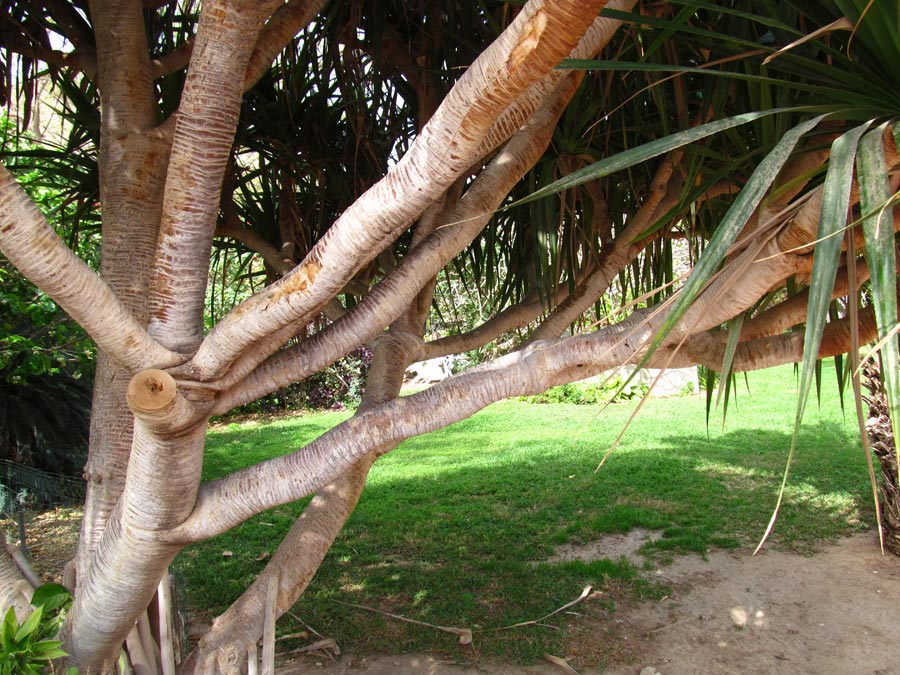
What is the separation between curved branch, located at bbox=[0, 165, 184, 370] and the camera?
1470 mm

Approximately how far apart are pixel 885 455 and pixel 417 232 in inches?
151

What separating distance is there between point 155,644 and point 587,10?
2.36 metres

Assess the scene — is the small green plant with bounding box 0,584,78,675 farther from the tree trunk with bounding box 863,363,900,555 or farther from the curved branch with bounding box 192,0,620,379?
the tree trunk with bounding box 863,363,900,555

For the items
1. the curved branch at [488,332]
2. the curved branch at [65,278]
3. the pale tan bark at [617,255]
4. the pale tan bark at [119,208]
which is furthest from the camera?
the curved branch at [488,332]

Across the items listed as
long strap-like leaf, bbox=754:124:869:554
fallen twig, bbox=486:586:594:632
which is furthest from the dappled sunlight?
long strap-like leaf, bbox=754:124:869:554

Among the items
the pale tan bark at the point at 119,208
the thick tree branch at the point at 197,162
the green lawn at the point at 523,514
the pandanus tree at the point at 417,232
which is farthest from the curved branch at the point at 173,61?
the green lawn at the point at 523,514

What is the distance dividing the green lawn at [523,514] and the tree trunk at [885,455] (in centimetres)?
43

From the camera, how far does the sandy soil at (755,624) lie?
11.1 ft

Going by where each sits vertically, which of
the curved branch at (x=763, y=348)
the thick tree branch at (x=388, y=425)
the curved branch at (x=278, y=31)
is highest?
the curved branch at (x=278, y=31)

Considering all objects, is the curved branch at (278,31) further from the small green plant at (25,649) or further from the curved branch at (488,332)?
the small green plant at (25,649)

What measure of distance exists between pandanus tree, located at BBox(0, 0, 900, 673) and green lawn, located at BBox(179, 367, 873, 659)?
1567mm

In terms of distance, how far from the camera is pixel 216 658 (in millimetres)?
2113

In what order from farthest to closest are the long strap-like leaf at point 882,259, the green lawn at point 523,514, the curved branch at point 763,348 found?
1. the green lawn at point 523,514
2. the curved branch at point 763,348
3. the long strap-like leaf at point 882,259

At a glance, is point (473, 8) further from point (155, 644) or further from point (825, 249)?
point (155, 644)
